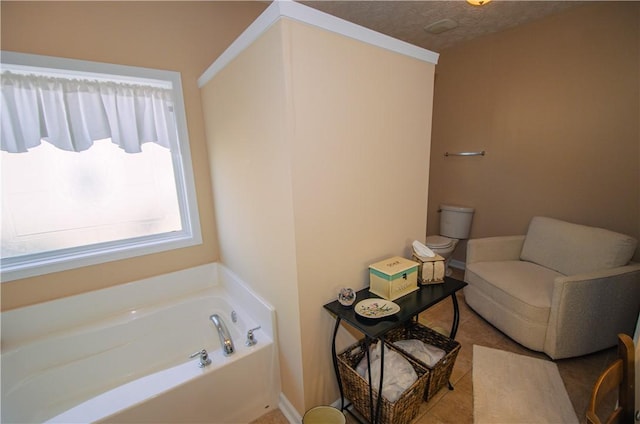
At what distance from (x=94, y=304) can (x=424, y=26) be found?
3.51 meters

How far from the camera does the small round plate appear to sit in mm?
1186

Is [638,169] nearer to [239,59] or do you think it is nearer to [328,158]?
[328,158]

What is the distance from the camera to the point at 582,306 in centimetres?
167

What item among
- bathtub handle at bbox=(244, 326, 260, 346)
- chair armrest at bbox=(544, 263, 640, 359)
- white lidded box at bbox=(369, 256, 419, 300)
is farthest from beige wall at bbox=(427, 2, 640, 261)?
bathtub handle at bbox=(244, 326, 260, 346)

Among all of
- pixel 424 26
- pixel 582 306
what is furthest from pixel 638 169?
pixel 424 26

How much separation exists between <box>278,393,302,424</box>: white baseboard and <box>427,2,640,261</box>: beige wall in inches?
103

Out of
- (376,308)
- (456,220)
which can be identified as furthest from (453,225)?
(376,308)

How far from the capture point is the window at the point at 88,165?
1.58m

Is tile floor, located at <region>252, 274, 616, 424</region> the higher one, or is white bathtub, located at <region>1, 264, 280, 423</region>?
white bathtub, located at <region>1, 264, 280, 423</region>

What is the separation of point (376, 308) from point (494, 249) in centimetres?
171

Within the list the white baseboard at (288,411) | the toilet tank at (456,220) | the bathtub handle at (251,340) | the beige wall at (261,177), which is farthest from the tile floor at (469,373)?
the toilet tank at (456,220)

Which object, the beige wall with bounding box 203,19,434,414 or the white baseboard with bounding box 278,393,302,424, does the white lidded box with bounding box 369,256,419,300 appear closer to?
the beige wall with bounding box 203,19,434,414

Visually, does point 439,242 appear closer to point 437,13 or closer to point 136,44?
point 437,13

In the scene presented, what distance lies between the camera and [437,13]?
2.24m
